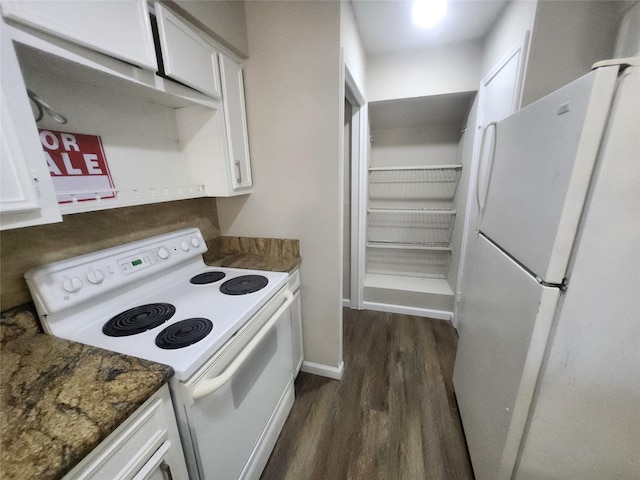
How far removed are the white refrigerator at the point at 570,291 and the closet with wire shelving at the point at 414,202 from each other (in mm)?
1517

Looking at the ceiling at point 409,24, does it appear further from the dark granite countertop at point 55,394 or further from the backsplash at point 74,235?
the dark granite countertop at point 55,394

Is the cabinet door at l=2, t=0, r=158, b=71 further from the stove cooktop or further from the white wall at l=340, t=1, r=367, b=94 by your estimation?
the white wall at l=340, t=1, r=367, b=94

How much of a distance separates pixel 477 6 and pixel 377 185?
1536 mm

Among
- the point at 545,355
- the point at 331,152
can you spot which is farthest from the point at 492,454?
the point at 331,152

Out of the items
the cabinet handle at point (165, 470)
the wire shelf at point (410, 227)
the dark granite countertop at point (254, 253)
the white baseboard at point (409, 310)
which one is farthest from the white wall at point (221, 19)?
the white baseboard at point (409, 310)

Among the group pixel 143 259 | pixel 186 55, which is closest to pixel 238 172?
pixel 186 55

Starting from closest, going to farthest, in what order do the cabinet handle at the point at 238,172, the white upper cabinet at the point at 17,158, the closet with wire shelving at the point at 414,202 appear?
the white upper cabinet at the point at 17,158 → the cabinet handle at the point at 238,172 → the closet with wire shelving at the point at 414,202

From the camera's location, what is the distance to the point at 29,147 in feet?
2.14

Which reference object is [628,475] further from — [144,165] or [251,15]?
[251,15]

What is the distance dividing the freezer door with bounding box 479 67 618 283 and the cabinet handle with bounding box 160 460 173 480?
1.24 m

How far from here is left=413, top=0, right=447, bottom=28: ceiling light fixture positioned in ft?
4.94

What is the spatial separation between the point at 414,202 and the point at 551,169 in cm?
202

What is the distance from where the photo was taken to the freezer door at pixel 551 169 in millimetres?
626

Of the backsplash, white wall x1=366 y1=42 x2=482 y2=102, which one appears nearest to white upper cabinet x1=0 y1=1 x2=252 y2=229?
the backsplash
